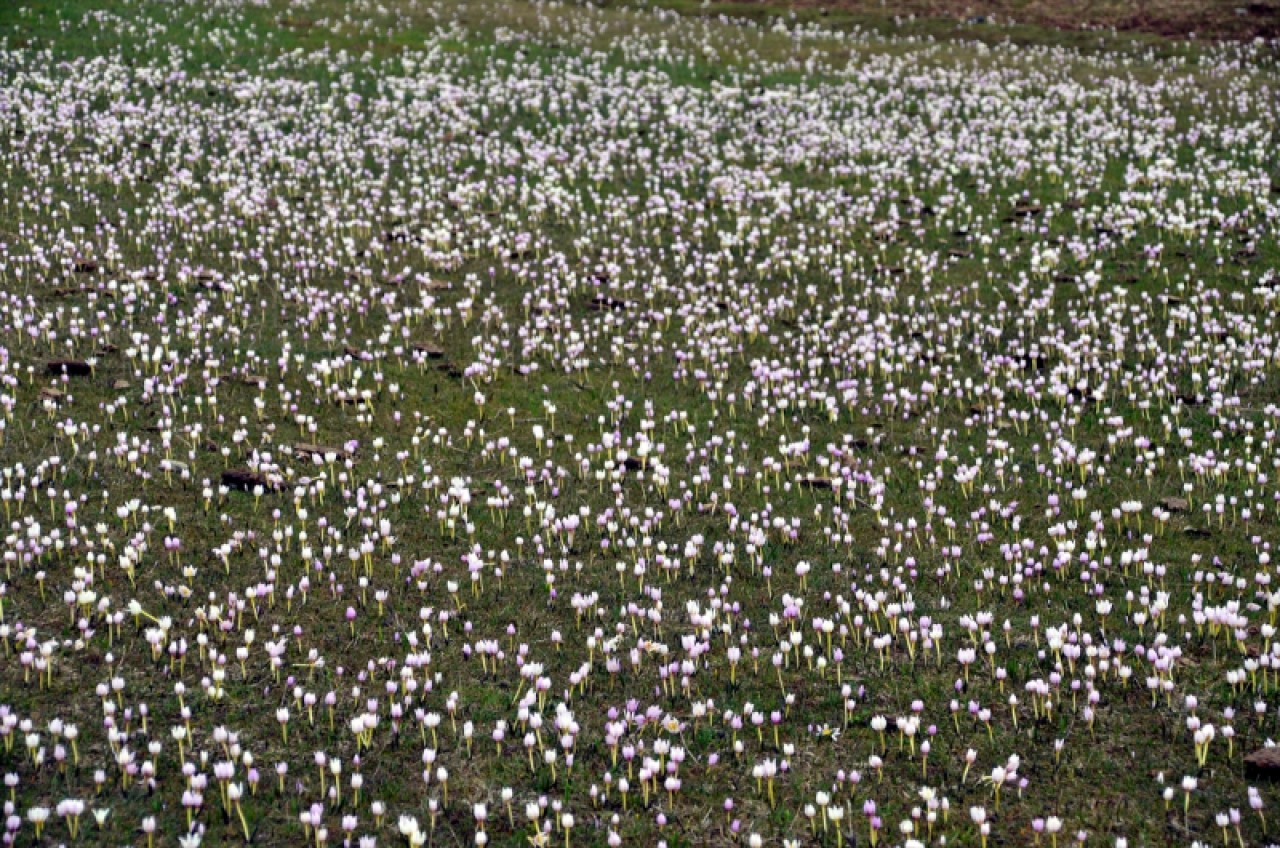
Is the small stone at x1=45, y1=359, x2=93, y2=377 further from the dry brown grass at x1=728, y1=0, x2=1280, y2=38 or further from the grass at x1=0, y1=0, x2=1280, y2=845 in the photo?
the dry brown grass at x1=728, y1=0, x2=1280, y2=38

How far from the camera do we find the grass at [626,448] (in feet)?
27.6

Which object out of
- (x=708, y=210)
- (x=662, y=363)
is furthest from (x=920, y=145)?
(x=662, y=363)

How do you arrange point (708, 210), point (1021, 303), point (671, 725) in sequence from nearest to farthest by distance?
1. point (671, 725)
2. point (1021, 303)
3. point (708, 210)

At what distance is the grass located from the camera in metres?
8.42

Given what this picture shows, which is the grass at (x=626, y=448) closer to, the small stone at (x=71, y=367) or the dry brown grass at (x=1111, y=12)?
the small stone at (x=71, y=367)

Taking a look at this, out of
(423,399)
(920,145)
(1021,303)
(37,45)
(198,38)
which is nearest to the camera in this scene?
(423,399)

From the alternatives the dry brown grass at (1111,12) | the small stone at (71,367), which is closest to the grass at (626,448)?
the small stone at (71,367)

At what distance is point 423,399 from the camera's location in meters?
15.0

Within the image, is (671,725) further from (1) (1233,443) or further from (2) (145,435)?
(1) (1233,443)

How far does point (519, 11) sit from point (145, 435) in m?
35.7

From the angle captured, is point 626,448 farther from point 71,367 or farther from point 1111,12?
point 1111,12

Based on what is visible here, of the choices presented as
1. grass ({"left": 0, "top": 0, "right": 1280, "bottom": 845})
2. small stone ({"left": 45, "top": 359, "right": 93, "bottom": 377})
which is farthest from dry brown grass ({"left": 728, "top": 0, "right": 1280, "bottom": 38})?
small stone ({"left": 45, "top": 359, "right": 93, "bottom": 377})

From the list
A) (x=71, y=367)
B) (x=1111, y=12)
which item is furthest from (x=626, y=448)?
(x=1111, y=12)

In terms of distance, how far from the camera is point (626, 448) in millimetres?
13891
